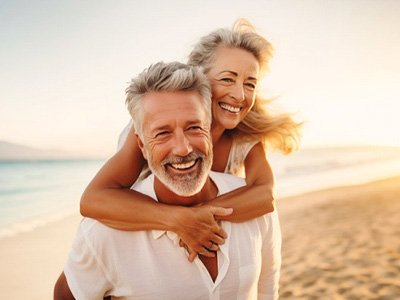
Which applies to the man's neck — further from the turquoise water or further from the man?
the turquoise water

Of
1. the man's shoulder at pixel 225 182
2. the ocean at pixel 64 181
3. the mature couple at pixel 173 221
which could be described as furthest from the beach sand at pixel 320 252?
the mature couple at pixel 173 221

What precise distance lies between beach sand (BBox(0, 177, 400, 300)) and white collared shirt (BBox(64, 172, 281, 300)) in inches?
148

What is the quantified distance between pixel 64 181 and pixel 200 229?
19932 mm

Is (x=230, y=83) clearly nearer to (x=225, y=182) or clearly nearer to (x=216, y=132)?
(x=216, y=132)

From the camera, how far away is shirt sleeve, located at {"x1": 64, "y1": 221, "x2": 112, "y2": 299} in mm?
1991

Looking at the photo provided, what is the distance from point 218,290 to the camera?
2.02 meters

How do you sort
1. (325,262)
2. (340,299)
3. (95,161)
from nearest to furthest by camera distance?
(340,299) < (325,262) < (95,161)

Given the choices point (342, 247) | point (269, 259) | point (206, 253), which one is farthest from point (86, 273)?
point (342, 247)

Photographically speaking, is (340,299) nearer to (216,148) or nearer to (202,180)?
(216,148)

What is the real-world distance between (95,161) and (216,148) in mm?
29664

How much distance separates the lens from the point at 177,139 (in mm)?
2121

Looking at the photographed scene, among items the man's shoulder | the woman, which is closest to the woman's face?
the woman

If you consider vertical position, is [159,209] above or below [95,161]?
below

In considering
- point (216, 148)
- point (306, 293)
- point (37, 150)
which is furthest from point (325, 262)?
point (37, 150)
